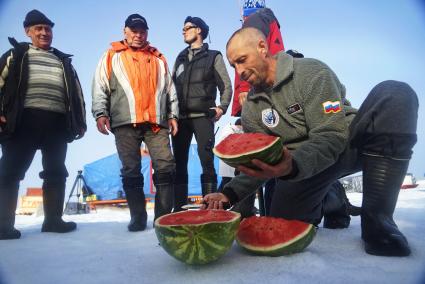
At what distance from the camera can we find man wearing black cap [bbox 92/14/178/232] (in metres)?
3.25

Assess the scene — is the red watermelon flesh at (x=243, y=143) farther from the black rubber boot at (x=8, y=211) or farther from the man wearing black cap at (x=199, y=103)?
the black rubber boot at (x=8, y=211)

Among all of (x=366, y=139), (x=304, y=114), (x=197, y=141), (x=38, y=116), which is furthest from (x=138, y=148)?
(x=366, y=139)

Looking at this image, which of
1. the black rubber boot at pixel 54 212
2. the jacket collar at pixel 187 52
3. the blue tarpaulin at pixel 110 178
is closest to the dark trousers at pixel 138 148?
the black rubber boot at pixel 54 212

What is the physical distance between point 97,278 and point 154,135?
2.07 meters

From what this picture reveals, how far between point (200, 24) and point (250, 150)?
312 centimetres

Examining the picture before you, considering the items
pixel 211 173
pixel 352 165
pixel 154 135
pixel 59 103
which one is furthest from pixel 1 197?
pixel 352 165

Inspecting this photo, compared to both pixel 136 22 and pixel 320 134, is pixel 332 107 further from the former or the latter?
pixel 136 22

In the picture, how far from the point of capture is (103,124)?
327cm

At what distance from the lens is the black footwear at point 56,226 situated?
10.3 ft

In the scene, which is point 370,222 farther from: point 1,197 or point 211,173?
point 1,197

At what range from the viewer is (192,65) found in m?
4.00

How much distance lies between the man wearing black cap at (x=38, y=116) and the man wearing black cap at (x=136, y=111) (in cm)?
33

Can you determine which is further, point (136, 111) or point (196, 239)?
point (136, 111)

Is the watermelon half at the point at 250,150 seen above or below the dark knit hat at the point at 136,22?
below
